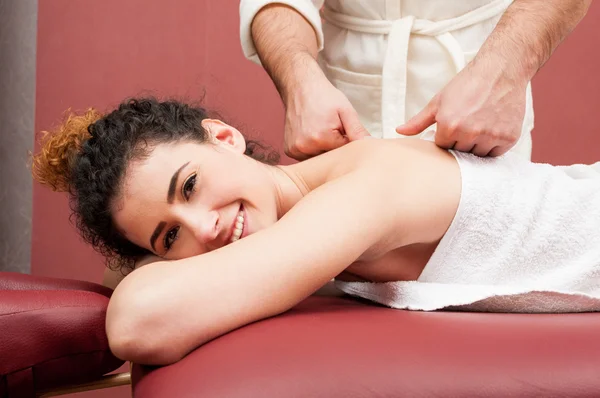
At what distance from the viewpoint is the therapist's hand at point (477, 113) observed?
4.14ft

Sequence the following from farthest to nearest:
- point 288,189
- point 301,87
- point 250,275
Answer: point 301,87 < point 288,189 < point 250,275

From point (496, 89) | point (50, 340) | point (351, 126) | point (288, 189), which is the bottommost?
point (50, 340)

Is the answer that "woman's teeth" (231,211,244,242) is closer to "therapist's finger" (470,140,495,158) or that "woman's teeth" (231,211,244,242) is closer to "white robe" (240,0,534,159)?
"therapist's finger" (470,140,495,158)

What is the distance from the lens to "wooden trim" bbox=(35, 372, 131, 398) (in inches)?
41.7

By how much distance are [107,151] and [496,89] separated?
72cm

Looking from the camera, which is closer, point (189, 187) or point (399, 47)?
point (189, 187)

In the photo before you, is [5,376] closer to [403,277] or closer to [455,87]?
[403,277]

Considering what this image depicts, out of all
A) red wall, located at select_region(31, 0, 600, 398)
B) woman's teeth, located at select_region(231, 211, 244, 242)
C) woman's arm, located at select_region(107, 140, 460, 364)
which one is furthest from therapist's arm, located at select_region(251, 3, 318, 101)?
red wall, located at select_region(31, 0, 600, 398)

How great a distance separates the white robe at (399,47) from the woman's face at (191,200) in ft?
1.70

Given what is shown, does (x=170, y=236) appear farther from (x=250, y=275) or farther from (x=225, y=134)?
(x=250, y=275)

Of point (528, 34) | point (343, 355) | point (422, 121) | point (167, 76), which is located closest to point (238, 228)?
point (422, 121)

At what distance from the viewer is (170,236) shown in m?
1.29

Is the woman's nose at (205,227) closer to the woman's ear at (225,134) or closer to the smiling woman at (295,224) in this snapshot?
the smiling woman at (295,224)

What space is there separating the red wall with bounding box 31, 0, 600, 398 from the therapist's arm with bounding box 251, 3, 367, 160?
932mm
